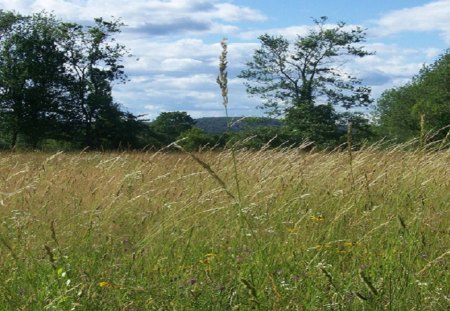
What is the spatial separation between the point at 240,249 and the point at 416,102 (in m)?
45.4

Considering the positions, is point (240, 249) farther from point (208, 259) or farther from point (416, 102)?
point (416, 102)

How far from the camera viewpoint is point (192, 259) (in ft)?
11.8

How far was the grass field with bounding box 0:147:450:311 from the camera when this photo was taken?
2.87 meters

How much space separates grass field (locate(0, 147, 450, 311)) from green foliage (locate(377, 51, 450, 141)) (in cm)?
3765

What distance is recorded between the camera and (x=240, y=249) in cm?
362

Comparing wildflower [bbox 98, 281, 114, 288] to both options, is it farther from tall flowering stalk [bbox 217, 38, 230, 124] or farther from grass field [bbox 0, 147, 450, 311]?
tall flowering stalk [bbox 217, 38, 230, 124]

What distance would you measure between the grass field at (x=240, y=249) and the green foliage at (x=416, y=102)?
124 feet

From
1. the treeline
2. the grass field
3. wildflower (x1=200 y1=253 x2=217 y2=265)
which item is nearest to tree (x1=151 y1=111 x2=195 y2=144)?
the treeline

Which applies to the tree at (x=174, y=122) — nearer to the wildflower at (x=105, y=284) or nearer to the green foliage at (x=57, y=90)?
the green foliage at (x=57, y=90)

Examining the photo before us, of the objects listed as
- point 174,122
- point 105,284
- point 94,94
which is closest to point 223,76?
point 105,284

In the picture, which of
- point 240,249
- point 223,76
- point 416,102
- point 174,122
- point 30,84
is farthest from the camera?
point 174,122

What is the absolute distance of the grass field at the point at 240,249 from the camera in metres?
2.87

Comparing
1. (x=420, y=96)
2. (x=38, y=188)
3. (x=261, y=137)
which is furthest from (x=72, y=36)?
(x=38, y=188)

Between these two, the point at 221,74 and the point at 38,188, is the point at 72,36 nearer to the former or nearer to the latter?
the point at 38,188
